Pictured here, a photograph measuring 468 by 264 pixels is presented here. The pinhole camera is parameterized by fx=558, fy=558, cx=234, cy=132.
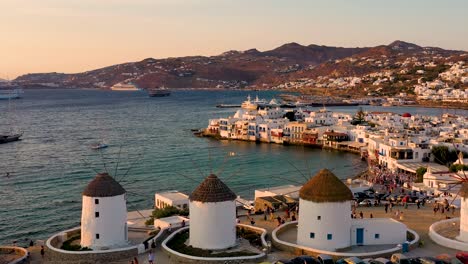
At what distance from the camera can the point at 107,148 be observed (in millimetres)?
62938

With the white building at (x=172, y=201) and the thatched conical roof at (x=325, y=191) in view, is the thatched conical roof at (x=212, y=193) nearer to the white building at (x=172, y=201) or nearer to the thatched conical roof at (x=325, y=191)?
the thatched conical roof at (x=325, y=191)

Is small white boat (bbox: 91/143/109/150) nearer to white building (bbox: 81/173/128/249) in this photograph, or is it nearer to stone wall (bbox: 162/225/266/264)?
white building (bbox: 81/173/128/249)

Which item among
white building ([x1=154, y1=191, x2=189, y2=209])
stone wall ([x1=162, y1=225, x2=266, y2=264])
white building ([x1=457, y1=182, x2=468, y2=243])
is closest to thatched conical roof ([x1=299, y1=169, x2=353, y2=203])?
stone wall ([x1=162, y1=225, x2=266, y2=264])

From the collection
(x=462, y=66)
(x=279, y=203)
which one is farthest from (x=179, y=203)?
(x=462, y=66)

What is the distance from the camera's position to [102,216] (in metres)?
19.4

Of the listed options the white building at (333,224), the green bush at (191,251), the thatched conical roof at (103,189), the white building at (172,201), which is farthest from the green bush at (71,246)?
the white building at (172,201)

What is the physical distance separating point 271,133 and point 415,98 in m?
90.0

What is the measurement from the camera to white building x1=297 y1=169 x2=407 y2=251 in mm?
18688

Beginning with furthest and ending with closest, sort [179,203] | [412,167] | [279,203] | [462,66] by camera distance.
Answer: [462,66] → [412,167] → [179,203] → [279,203]

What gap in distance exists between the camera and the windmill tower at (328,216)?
18.7 meters

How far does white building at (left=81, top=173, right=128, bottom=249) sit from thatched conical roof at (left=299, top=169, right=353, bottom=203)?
21.4ft

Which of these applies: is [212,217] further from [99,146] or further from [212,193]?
[99,146]

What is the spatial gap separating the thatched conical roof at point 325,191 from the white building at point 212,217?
2.63 meters

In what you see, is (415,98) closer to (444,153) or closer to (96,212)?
(444,153)
